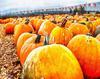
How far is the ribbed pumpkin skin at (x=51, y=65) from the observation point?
8.90 ft

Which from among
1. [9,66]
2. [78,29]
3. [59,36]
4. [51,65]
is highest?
[51,65]

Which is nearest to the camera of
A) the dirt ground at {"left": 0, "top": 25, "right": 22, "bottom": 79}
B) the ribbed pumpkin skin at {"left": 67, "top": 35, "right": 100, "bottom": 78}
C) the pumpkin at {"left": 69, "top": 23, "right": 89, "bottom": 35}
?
the ribbed pumpkin skin at {"left": 67, "top": 35, "right": 100, "bottom": 78}

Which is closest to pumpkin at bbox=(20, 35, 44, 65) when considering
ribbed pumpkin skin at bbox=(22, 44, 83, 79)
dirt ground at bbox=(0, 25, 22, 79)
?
dirt ground at bbox=(0, 25, 22, 79)

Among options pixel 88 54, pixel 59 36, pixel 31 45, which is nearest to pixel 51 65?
pixel 88 54

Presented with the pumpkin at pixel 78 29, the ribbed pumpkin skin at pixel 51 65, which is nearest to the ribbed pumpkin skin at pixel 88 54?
the ribbed pumpkin skin at pixel 51 65

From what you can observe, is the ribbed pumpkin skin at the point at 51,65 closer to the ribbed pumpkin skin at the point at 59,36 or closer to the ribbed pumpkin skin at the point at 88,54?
the ribbed pumpkin skin at the point at 88,54

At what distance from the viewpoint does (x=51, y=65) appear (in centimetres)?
274

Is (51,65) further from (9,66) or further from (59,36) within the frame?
(9,66)

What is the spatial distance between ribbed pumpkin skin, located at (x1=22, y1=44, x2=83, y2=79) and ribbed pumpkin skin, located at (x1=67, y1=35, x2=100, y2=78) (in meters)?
0.43

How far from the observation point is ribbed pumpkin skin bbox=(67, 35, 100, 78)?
327 centimetres

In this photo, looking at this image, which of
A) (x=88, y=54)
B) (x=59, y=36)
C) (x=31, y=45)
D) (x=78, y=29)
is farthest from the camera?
(x=78, y=29)

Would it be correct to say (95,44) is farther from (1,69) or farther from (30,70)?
(1,69)

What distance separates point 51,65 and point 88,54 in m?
0.73

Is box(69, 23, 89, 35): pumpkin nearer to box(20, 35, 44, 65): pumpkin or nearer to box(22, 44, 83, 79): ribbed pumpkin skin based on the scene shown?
box(20, 35, 44, 65): pumpkin
